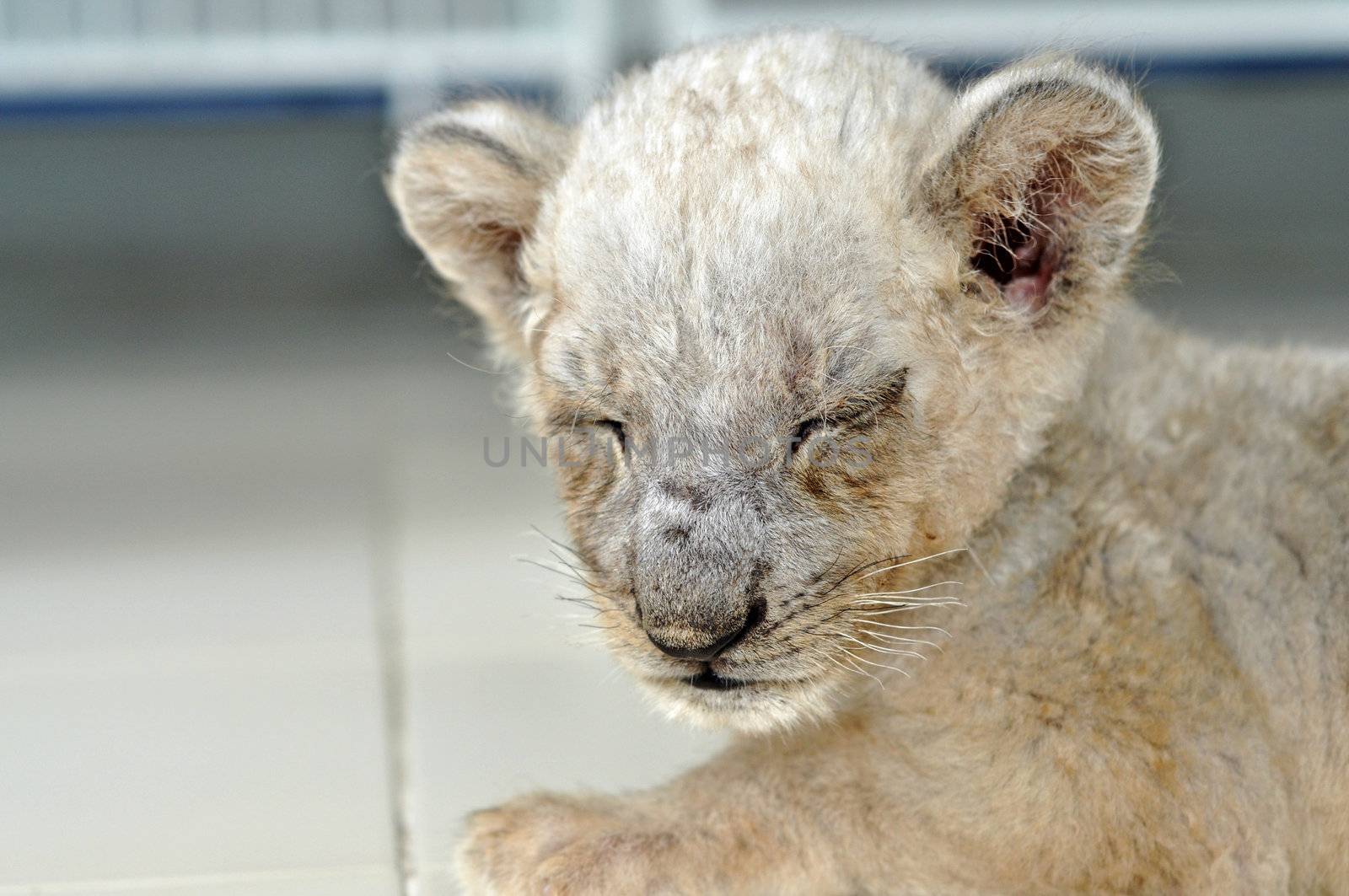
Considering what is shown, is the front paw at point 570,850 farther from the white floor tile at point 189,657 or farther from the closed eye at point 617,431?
the closed eye at point 617,431

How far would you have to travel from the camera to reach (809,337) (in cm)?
236

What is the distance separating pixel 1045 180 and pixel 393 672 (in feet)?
6.71

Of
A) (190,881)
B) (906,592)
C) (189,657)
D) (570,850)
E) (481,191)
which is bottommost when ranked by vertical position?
(189,657)

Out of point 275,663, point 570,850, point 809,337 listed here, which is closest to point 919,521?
point 809,337

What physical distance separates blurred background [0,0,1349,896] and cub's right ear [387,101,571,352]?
0.44 metres

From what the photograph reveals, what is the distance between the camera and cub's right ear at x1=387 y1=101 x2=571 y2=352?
2.87 m

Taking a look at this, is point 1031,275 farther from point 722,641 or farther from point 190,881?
point 190,881

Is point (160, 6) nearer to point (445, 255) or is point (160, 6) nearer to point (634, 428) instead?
point (445, 255)

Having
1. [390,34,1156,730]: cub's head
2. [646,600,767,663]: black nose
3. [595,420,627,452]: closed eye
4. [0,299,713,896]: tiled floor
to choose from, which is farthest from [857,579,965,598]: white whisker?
[0,299,713,896]: tiled floor

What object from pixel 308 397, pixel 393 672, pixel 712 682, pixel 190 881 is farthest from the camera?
pixel 308 397

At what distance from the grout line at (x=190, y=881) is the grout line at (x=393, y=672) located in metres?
0.10

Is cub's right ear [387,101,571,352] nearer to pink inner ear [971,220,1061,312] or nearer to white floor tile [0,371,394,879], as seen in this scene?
pink inner ear [971,220,1061,312]

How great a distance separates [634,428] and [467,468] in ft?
10.2

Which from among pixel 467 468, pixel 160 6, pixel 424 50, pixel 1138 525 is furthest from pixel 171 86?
pixel 1138 525
